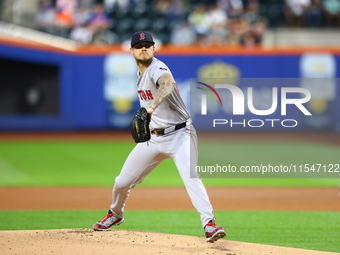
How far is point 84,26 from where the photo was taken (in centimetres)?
1934

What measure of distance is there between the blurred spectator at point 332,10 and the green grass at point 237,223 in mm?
13404

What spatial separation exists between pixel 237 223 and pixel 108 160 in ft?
22.2

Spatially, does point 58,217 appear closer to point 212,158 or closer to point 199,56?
point 212,158

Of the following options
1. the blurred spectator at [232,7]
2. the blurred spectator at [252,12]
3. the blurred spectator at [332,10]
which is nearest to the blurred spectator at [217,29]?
the blurred spectator at [232,7]

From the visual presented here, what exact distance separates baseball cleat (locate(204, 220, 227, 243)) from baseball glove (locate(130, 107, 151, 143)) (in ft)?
3.12

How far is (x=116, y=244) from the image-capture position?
561 centimetres

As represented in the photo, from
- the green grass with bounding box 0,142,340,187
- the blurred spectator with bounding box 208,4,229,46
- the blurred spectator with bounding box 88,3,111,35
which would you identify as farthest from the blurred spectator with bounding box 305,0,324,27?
the blurred spectator with bounding box 88,3,111,35

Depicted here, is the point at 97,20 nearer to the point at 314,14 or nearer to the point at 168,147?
the point at 314,14

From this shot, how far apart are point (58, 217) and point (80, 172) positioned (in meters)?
4.43

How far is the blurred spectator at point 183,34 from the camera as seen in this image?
19406 millimetres

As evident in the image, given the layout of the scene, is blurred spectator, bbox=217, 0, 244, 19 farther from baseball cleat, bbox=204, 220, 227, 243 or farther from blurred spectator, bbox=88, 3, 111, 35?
baseball cleat, bbox=204, 220, 227, 243

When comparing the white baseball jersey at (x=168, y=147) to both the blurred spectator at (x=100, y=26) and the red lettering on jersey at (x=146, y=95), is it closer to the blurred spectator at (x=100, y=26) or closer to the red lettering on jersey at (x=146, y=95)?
the red lettering on jersey at (x=146, y=95)

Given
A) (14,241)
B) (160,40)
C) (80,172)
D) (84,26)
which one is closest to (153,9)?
(160,40)

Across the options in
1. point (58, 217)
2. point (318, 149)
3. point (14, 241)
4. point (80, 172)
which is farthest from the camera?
point (318, 149)
